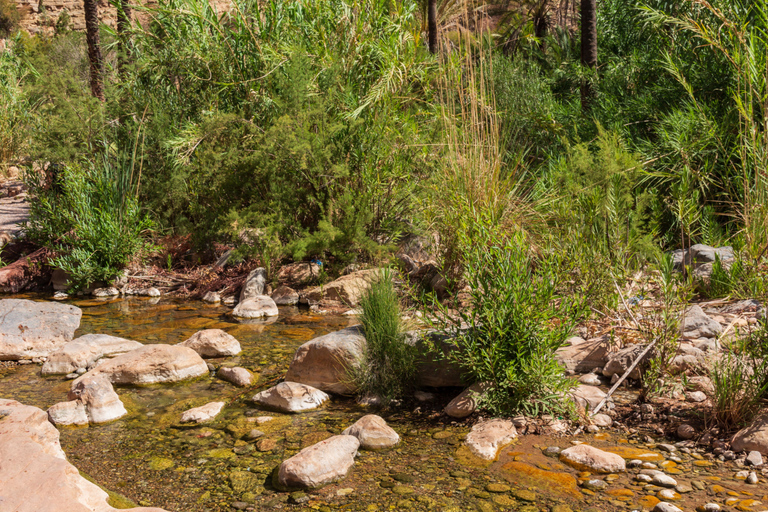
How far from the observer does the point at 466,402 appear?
3.79m

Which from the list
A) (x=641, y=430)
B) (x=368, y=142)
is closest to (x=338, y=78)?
(x=368, y=142)

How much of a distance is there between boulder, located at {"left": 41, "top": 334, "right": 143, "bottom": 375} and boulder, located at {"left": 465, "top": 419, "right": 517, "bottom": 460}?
3305 millimetres

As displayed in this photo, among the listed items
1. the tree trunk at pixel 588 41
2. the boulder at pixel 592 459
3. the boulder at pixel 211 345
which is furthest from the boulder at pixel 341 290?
the tree trunk at pixel 588 41

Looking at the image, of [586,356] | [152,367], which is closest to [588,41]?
[586,356]

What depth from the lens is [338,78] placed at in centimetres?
797

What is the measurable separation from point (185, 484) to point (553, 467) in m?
1.87

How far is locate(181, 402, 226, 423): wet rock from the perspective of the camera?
13.0 ft

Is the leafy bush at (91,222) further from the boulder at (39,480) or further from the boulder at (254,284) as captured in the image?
the boulder at (39,480)

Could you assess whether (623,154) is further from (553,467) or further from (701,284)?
(553,467)

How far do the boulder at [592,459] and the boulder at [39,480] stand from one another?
1979mm

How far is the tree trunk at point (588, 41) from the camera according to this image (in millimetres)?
9883

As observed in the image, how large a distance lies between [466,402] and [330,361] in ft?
3.37

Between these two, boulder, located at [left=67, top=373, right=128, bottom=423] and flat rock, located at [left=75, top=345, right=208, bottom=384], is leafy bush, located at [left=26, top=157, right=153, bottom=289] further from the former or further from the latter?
boulder, located at [left=67, top=373, right=128, bottom=423]

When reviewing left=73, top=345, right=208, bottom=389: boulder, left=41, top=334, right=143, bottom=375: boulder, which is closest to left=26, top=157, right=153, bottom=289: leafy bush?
left=41, top=334, right=143, bottom=375: boulder
